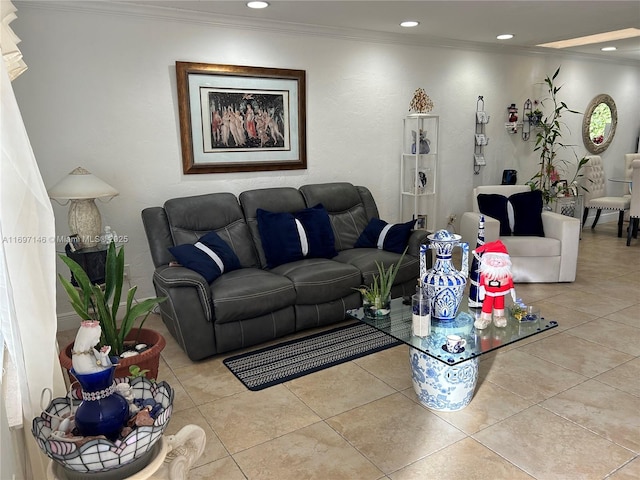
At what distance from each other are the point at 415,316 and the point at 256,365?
1154 mm

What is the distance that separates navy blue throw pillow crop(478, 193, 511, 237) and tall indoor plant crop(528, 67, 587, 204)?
3.96ft

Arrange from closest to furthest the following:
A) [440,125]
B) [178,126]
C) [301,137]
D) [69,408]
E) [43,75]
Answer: [69,408] → [43,75] → [178,126] → [301,137] → [440,125]

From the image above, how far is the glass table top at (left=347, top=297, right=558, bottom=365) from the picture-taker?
2.24m

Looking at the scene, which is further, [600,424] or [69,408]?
[600,424]

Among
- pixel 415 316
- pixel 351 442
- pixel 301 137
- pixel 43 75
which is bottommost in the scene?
pixel 351 442

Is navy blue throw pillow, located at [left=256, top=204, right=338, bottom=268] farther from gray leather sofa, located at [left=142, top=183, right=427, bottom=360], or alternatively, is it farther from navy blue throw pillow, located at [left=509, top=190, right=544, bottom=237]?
navy blue throw pillow, located at [left=509, top=190, right=544, bottom=237]

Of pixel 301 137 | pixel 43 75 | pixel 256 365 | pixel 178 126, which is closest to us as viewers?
pixel 256 365

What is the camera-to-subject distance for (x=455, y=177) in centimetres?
558

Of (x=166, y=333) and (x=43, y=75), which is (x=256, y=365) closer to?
(x=166, y=333)

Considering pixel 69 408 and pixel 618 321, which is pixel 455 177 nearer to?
pixel 618 321

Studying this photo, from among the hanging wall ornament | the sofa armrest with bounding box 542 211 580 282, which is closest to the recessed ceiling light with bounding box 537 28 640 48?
the hanging wall ornament

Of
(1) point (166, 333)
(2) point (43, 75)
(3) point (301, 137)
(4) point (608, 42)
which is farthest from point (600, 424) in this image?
(4) point (608, 42)

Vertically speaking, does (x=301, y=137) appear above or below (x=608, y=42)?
below

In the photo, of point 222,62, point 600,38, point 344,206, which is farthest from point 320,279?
point 600,38
